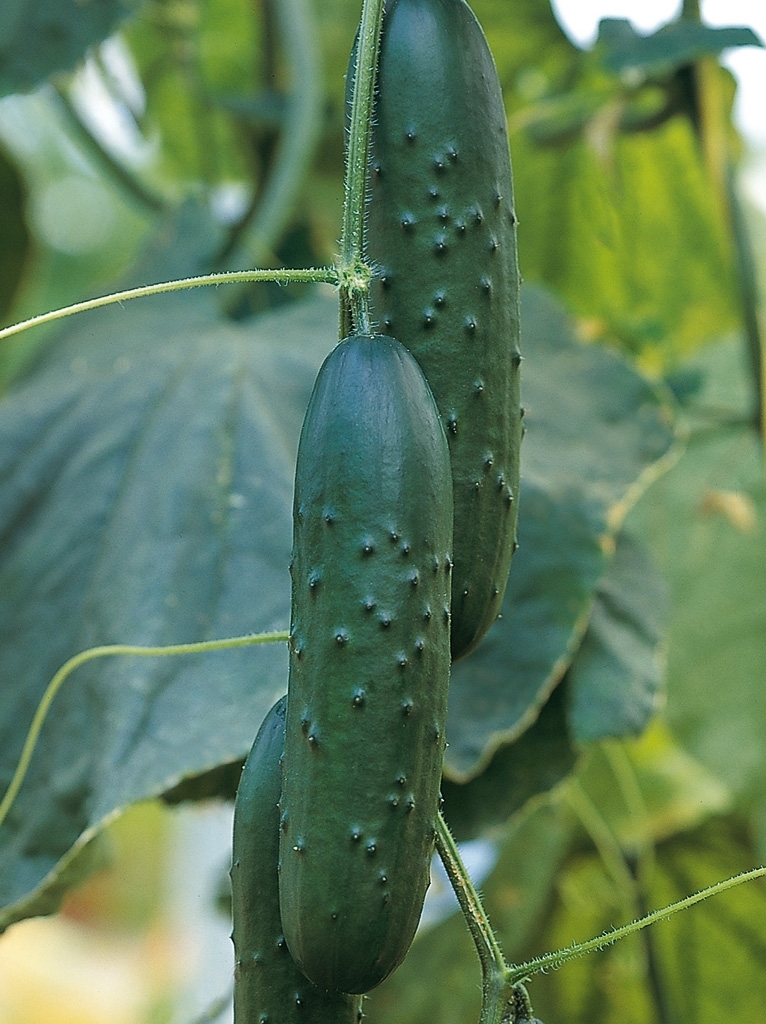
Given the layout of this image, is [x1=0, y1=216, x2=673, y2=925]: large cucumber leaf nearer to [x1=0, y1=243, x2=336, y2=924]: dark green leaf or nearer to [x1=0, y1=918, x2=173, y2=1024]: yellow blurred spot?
[x1=0, y1=243, x2=336, y2=924]: dark green leaf

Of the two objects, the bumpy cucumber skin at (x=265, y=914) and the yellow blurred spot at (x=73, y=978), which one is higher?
the bumpy cucumber skin at (x=265, y=914)

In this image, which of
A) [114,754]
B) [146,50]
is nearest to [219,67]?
[146,50]

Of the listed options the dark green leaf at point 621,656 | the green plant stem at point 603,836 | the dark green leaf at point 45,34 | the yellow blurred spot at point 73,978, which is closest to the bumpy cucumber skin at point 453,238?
the dark green leaf at point 621,656

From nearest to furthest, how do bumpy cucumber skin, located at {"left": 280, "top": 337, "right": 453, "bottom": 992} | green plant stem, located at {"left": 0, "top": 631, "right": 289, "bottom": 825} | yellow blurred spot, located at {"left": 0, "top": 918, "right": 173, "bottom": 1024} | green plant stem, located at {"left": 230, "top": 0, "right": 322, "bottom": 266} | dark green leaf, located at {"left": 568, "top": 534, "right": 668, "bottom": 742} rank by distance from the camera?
bumpy cucumber skin, located at {"left": 280, "top": 337, "right": 453, "bottom": 992}, green plant stem, located at {"left": 0, "top": 631, "right": 289, "bottom": 825}, dark green leaf, located at {"left": 568, "top": 534, "right": 668, "bottom": 742}, green plant stem, located at {"left": 230, "top": 0, "right": 322, "bottom": 266}, yellow blurred spot, located at {"left": 0, "top": 918, "right": 173, "bottom": 1024}

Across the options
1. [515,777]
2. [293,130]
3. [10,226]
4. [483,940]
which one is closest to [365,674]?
[483,940]

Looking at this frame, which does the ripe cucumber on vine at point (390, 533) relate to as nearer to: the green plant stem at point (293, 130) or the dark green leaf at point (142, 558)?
the dark green leaf at point (142, 558)

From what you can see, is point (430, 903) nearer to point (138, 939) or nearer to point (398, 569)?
point (398, 569)

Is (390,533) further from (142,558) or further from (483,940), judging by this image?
(142,558)

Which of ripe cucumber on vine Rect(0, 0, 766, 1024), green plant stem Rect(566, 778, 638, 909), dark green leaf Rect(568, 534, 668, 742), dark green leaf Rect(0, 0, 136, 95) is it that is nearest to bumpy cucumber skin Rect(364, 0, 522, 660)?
ripe cucumber on vine Rect(0, 0, 766, 1024)
